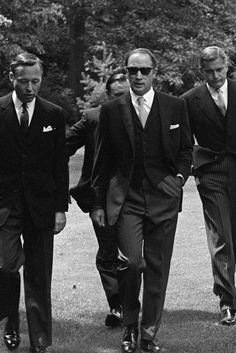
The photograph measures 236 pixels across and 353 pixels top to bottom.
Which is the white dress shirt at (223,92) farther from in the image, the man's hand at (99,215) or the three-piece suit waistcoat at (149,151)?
the man's hand at (99,215)

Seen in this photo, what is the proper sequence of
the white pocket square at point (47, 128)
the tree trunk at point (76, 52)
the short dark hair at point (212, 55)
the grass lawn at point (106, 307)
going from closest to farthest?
the white pocket square at point (47, 128), the grass lawn at point (106, 307), the short dark hair at point (212, 55), the tree trunk at point (76, 52)

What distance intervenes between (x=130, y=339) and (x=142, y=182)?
1.21 metres

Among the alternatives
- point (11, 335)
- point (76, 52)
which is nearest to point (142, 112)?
point (11, 335)

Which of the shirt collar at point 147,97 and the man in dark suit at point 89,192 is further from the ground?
the shirt collar at point 147,97

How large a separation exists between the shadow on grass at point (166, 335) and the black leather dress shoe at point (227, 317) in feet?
0.25

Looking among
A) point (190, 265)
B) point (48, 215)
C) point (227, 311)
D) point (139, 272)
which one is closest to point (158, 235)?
point (139, 272)

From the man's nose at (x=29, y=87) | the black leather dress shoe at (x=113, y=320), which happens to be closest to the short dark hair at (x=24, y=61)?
the man's nose at (x=29, y=87)

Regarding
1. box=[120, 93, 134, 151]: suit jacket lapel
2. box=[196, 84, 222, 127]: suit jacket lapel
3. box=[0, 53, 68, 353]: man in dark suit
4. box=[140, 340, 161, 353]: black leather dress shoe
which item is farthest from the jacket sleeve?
box=[196, 84, 222, 127]: suit jacket lapel

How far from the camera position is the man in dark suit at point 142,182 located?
24.6ft

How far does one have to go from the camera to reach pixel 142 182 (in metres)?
7.55

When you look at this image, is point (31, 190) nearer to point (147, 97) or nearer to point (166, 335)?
point (147, 97)

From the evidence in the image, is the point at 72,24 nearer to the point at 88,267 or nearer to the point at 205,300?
the point at 88,267

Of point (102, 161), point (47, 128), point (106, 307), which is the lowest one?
point (106, 307)

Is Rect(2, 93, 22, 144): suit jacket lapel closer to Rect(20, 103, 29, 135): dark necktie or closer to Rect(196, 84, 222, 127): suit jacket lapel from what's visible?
Rect(20, 103, 29, 135): dark necktie
